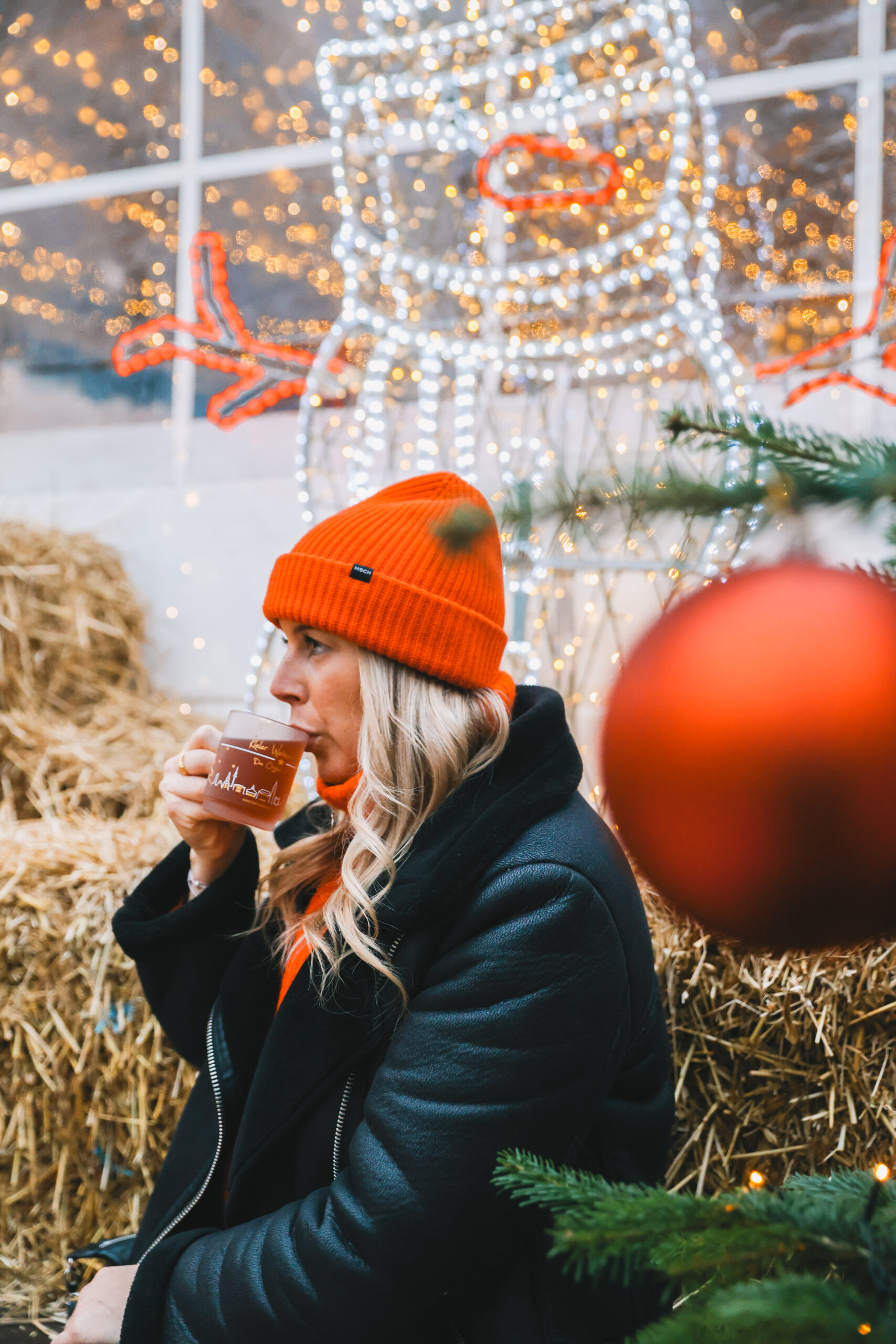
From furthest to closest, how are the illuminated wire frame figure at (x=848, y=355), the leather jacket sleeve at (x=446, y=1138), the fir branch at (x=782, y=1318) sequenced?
1. the illuminated wire frame figure at (x=848, y=355)
2. the leather jacket sleeve at (x=446, y=1138)
3. the fir branch at (x=782, y=1318)

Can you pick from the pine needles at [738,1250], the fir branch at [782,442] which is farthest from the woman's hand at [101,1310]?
the fir branch at [782,442]

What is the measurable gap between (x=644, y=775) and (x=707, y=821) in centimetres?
3

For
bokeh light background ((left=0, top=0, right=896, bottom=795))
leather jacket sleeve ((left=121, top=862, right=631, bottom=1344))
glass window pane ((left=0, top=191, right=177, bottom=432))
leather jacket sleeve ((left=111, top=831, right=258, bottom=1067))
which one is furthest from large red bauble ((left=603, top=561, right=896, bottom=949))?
glass window pane ((left=0, top=191, right=177, bottom=432))

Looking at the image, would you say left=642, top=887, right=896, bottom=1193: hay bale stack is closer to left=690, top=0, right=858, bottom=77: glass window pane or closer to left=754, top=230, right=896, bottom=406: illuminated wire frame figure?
left=754, top=230, right=896, bottom=406: illuminated wire frame figure

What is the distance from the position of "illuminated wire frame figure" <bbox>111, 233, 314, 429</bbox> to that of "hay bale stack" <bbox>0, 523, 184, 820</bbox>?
23.7 inches

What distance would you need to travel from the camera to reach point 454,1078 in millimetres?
811

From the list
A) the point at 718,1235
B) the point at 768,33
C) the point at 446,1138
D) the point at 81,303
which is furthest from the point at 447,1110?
the point at 81,303

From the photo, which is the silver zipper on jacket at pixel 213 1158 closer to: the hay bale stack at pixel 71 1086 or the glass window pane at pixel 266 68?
the hay bale stack at pixel 71 1086

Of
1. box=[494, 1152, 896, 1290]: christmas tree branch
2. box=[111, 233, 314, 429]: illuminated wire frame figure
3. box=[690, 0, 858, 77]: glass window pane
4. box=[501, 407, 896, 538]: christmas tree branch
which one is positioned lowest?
box=[494, 1152, 896, 1290]: christmas tree branch

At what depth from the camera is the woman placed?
0.81 meters

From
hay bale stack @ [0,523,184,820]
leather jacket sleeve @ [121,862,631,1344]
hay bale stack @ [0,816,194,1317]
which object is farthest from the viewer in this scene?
hay bale stack @ [0,523,184,820]

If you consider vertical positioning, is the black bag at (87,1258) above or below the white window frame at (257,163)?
below

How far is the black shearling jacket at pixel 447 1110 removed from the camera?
80 cm

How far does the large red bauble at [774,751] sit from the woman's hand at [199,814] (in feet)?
2.53
